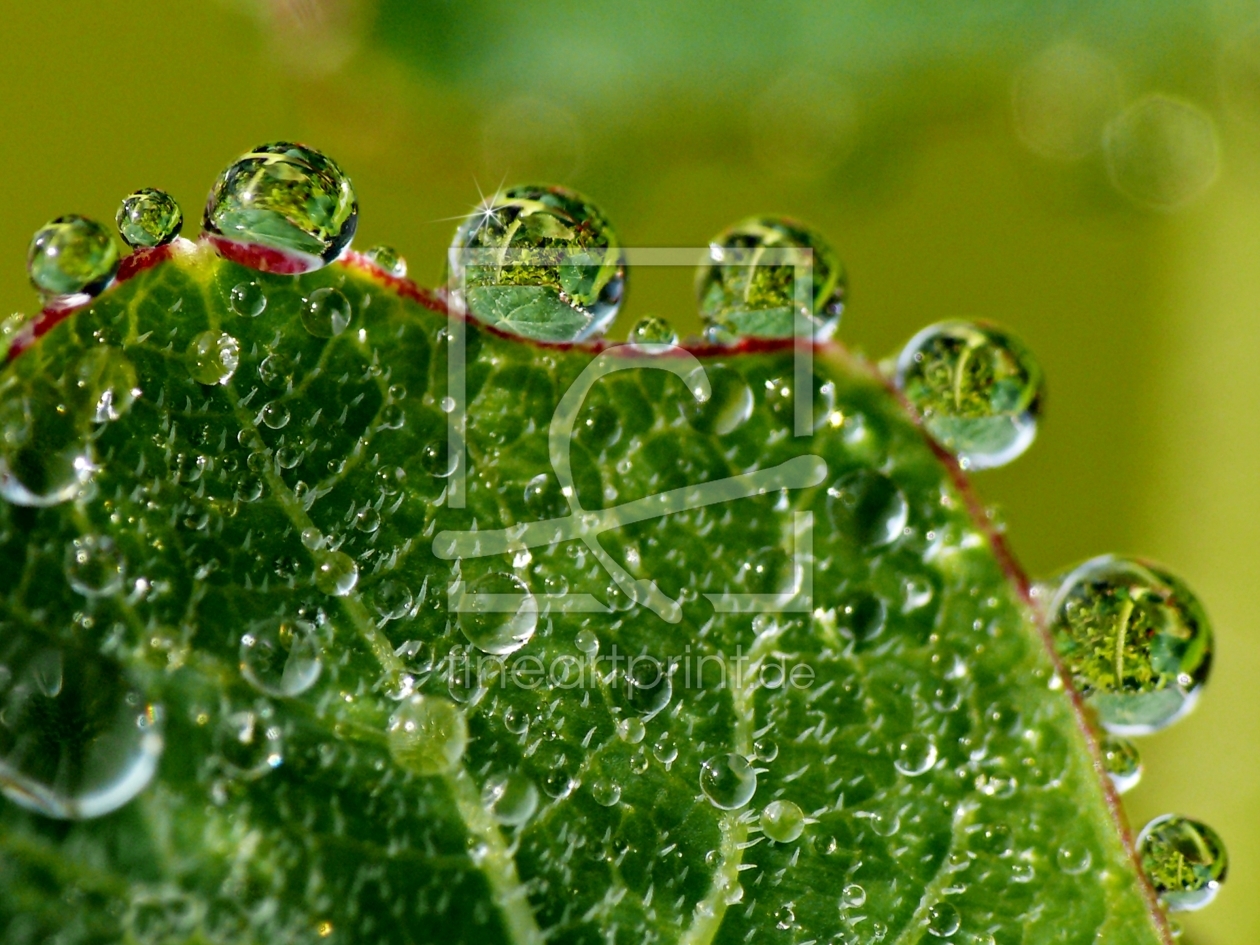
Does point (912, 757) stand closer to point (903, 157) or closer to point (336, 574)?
point (336, 574)

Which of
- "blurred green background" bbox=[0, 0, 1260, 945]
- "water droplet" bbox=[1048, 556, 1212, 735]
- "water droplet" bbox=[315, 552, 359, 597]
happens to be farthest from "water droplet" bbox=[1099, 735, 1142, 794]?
"blurred green background" bbox=[0, 0, 1260, 945]

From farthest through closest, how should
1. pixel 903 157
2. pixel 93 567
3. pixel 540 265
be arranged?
1. pixel 903 157
2. pixel 540 265
3. pixel 93 567

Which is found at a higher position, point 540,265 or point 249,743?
point 540,265

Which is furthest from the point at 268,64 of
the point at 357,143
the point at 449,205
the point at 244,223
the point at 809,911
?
the point at 809,911

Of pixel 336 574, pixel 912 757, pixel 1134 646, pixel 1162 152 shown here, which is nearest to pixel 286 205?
pixel 336 574

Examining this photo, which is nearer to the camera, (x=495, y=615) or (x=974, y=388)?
(x=495, y=615)

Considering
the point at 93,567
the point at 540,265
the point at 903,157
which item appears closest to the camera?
the point at 93,567

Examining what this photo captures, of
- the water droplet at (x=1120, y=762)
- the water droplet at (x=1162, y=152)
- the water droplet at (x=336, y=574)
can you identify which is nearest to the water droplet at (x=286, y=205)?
the water droplet at (x=336, y=574)

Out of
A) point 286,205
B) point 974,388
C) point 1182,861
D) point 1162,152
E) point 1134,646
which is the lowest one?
point 1182,861
